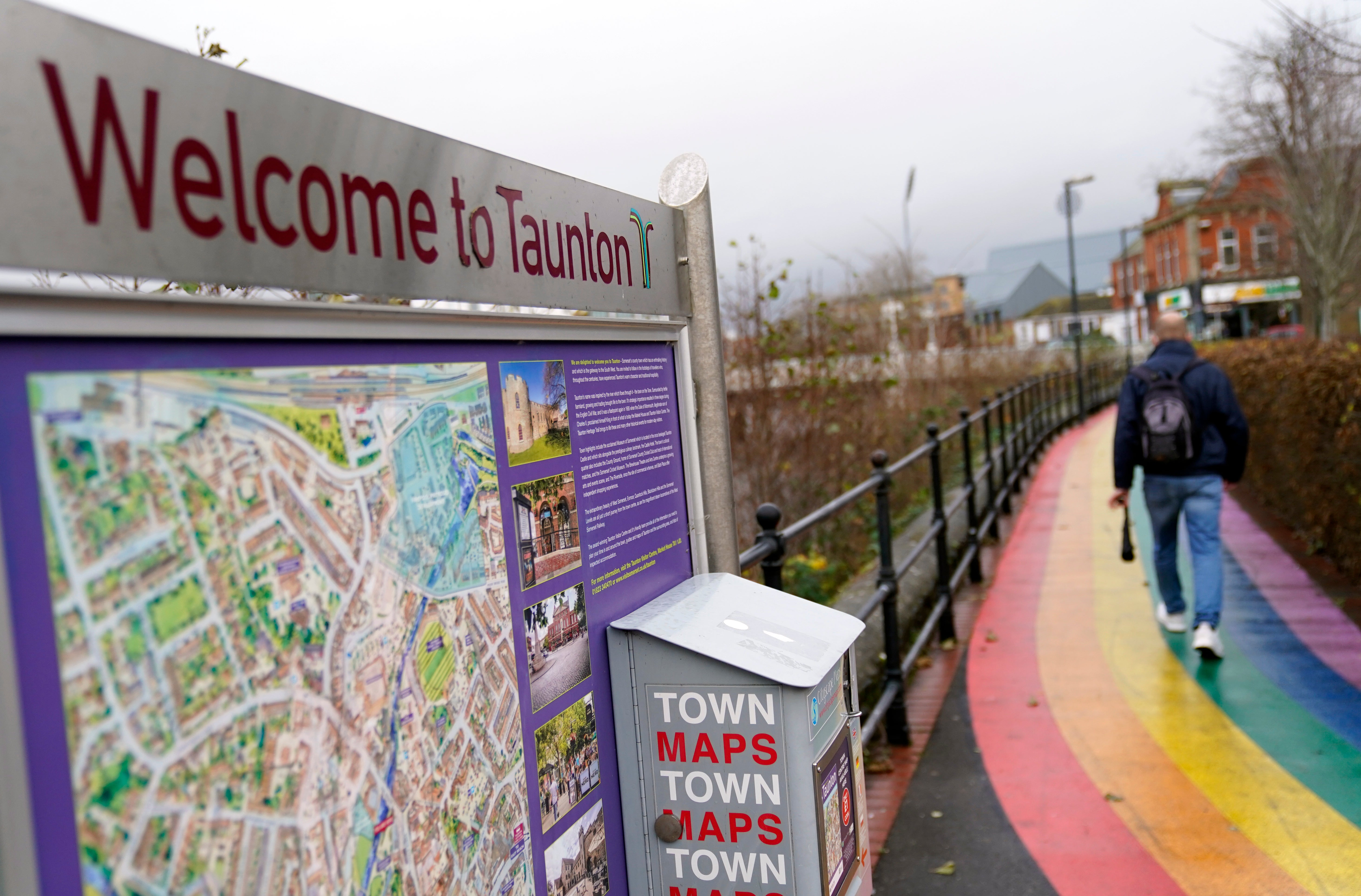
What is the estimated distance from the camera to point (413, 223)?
1.78 m

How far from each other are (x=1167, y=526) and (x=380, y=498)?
19.0ft

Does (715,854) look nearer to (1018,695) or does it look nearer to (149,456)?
(149,456)

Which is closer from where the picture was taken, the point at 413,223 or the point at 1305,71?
the point at 413,223

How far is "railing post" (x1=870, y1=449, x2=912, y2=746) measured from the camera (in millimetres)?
4727

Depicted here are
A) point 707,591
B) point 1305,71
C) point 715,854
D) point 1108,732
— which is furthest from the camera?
point 1305,71

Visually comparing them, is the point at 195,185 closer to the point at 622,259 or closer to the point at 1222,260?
the point at 622,259

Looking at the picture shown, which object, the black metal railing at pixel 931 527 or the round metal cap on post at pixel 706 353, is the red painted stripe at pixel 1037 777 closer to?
the black metal railing at pixel 931 527

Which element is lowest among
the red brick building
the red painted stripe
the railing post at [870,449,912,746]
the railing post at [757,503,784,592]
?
the red painted stripe

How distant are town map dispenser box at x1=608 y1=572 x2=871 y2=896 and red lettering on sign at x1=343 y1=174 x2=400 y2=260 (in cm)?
106

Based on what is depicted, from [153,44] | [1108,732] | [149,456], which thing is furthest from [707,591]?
[1108,732]

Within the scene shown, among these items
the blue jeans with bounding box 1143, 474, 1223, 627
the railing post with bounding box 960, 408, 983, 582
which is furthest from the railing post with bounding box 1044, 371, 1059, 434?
the blue jeans with bounding box 1143, 474, 1223, 627

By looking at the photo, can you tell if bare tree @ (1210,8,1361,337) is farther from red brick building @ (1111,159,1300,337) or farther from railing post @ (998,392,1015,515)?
railing post @ (998,392,1015,515)

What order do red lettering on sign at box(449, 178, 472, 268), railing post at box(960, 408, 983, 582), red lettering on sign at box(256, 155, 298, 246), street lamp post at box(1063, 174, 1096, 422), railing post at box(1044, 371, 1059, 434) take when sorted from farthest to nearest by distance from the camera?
street lamp post at box(1063, 174, 1096, 422) → railing post at box(1044, 371, 1059, 434) → railing post at box(960, 408, 983, 582) → red lettering on sign at box(449, 178, 472, 268) → red lettering on sign at box(256, 155, 298, 246)

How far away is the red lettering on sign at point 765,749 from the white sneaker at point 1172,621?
16.7 ft
